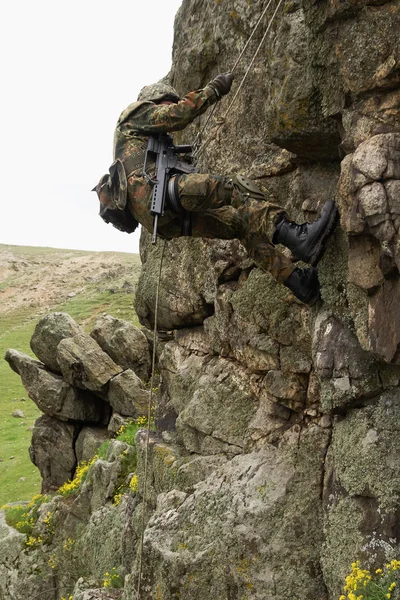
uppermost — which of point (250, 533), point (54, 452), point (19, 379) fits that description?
point (250, 533)

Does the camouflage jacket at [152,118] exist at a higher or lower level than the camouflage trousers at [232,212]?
higher

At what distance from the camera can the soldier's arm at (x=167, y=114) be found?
29.9 feet

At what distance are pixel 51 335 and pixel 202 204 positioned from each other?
18067mm

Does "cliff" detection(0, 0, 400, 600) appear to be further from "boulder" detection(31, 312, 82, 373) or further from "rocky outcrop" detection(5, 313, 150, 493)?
"boulder" detection(31, 312, 82, 373)

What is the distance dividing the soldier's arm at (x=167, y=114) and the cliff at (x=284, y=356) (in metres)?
1.11

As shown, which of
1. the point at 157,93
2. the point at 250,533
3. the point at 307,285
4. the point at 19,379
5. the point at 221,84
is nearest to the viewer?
the point at 307,285

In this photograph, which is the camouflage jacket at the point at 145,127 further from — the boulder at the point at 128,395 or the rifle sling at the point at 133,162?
the boulder at the point at 128,395

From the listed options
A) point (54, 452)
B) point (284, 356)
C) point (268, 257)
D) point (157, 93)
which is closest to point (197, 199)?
point (268, 257)

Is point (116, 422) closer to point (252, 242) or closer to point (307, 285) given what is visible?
point (252, 242)

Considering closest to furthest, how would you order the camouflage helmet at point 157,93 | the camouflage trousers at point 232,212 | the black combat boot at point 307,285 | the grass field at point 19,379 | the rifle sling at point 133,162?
the black combat boot at point 307,285 → the camouflage trousers at point 232,212 → the rifle sling at point 133,162 → the camouflage helmet at point 157,93 → the grass field at point 19,379

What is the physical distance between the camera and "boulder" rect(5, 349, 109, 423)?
24.0 metres

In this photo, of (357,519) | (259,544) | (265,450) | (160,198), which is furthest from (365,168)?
(259,544)

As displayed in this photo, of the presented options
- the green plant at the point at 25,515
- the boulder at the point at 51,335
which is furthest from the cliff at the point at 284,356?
the boulder at the point at 51,335

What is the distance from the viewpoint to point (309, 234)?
8031mm
